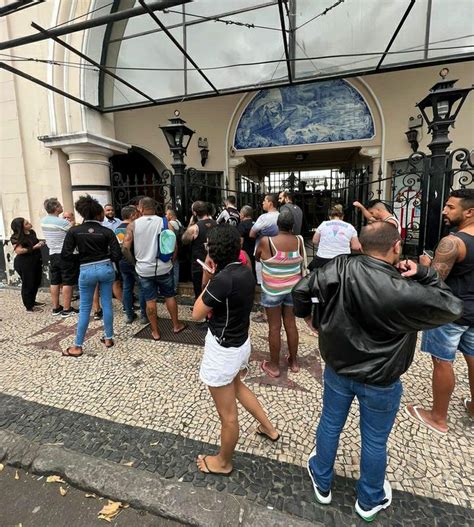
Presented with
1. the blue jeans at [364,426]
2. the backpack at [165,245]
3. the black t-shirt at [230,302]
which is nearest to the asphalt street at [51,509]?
the blue jeans at [364,426]

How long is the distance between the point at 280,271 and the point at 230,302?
4.07 ft

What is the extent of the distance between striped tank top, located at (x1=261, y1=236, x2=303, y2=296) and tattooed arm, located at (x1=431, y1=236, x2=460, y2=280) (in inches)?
48.1

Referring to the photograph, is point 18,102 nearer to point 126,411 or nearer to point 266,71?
point 266,71

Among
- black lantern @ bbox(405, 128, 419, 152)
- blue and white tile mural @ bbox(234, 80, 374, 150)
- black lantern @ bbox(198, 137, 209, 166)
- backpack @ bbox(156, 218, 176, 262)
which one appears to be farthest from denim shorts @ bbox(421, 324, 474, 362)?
black lantern @ bbox(198, 137, 209, 166)

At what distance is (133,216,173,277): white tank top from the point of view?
3.92 meters

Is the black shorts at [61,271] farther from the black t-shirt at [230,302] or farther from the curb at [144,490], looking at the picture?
the black t-shirt at [230,302]

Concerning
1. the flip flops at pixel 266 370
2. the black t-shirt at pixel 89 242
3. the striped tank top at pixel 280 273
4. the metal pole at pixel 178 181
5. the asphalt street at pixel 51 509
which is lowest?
the asphalt street at pixel 51 509

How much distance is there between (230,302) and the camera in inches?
73.2

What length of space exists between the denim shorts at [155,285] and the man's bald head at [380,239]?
303 centimetres

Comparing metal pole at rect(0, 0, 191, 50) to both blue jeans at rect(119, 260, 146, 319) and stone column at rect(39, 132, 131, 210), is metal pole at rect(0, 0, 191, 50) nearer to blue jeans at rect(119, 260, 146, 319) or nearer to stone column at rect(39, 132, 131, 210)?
stone column at rect(39, 132, 131, 210)

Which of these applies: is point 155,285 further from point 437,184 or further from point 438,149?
point 438,149

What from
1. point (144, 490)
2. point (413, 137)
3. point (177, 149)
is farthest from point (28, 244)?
point (413, 137)

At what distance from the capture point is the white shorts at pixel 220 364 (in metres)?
1.87

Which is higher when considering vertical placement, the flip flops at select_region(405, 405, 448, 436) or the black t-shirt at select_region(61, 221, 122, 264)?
the black t-shirt at select_region(61, 221, 122, 264)
